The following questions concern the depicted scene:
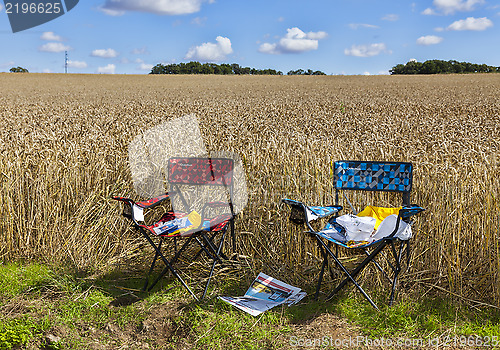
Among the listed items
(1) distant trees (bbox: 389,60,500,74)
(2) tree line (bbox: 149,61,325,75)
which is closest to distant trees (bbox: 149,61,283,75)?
(2) tree line (bbox: 149,61,325,75)

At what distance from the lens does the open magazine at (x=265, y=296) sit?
2785 mm

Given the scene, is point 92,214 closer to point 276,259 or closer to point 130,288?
point 130,288

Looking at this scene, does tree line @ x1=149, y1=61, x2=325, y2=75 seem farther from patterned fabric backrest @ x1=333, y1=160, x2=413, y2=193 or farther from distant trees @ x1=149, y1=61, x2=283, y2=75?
patterned fabric backrest @ x1=333, y1=160, x2=413, y2=193

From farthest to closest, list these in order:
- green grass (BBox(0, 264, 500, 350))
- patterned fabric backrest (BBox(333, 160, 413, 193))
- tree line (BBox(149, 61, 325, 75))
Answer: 1. tree line (BBox(149, 61, 325, 75))
2. patterned fabric backrest (BBox(333, 160, 413, 193))
3. green grass (BBox(0, 264, 500, 350))

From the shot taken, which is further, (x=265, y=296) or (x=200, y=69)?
(x=200, y=69)

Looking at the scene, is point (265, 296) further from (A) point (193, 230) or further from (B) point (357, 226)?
(B) point (357, 226)

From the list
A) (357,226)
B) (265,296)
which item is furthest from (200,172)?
(357,226)

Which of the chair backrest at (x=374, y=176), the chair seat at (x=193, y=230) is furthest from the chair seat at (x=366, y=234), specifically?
the chair seat at (x=193, y=230)

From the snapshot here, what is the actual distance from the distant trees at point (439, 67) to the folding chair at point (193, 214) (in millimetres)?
56009

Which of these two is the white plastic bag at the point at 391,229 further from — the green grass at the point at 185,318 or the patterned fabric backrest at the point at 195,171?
the patterned fabric backrest at the point at 195,171

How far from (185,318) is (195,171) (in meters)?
1.24

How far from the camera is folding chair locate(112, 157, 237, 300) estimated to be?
9.62ft

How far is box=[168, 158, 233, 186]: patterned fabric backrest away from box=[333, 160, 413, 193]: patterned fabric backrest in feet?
3.11

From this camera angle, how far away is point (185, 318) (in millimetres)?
2752
